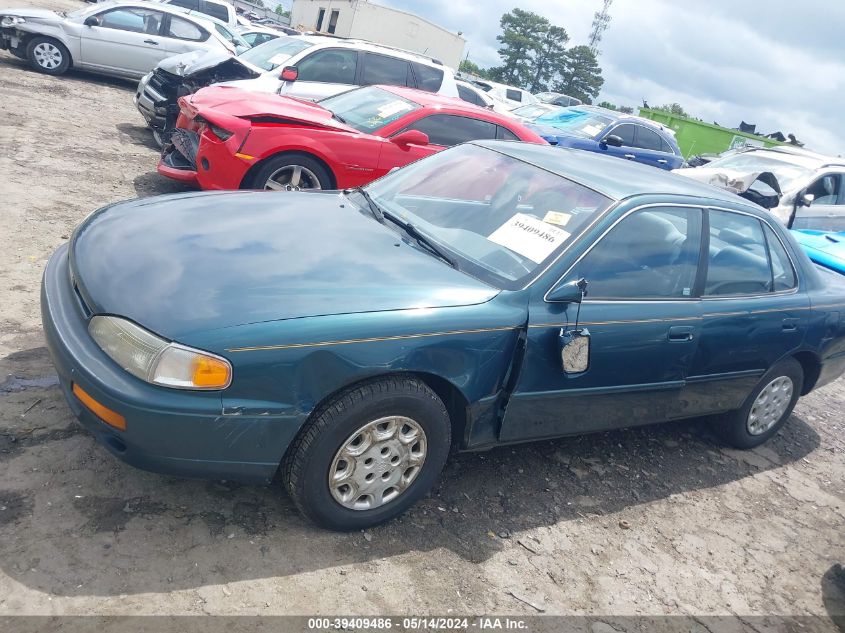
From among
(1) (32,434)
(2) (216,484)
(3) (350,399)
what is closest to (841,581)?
(3) (350,399)

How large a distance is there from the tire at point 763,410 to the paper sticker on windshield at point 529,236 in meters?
1.89

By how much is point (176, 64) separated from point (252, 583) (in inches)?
293

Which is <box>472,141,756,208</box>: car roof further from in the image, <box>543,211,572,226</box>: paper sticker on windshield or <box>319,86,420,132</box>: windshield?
<box>319,86,420,132</box>: windshield

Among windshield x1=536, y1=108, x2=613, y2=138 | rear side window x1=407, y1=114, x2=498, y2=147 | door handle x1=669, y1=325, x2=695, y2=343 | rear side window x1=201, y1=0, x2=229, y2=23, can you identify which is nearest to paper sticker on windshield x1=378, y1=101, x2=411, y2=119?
rear side window x1=407, y1=114, x2=498, y2=147

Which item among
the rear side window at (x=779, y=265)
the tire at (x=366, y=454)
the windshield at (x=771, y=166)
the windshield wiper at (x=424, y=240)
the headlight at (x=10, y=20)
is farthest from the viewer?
the headlight at (x=10, y=20)

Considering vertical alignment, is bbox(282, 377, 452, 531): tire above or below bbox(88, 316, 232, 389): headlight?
below

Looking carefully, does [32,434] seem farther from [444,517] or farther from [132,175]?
[132,175]

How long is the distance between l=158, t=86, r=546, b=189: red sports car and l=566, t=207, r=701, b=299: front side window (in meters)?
2.89

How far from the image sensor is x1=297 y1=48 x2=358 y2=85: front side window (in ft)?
30.3

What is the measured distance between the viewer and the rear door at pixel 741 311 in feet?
12.4

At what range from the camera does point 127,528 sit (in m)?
2.69

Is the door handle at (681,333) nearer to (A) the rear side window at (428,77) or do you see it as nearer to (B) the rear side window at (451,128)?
(B) the rear side window at (451,128)

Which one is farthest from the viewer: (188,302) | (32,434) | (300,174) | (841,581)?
(300,174)

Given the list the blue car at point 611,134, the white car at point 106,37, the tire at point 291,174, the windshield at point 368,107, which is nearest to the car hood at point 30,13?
the white car at point 106,37
